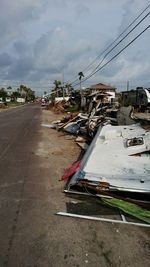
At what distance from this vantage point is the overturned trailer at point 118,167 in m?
5.84

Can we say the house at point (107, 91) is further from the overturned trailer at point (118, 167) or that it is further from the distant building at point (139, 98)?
the overturned trailer at point (118, 167)

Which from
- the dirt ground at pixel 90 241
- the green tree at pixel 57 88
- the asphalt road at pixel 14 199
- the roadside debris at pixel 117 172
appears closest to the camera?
the dirt ground at pixel 90 241

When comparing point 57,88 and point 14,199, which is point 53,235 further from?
point 57,88

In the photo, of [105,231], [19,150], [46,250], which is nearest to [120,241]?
[105,231]

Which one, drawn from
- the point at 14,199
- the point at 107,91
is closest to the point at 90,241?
the point at 14,199

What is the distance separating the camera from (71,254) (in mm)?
3877

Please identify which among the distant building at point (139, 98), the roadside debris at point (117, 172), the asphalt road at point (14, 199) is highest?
the distant building at point (139, 98)

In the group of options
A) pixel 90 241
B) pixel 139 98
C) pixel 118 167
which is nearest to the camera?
pixel 90 241

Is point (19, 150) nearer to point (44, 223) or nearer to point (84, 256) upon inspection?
point (44, 223)

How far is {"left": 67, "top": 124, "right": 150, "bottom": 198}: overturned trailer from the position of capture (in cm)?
584

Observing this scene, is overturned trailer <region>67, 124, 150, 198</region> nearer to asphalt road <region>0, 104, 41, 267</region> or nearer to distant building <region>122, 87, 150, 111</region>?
asphalt road <region>0, 104, 41, 267</region>

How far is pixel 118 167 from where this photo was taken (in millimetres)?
6652

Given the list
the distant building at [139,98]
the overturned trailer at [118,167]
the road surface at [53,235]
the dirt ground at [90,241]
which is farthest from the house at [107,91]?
the dirt ground at [90,241]

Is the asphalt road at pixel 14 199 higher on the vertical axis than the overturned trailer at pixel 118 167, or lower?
lower
